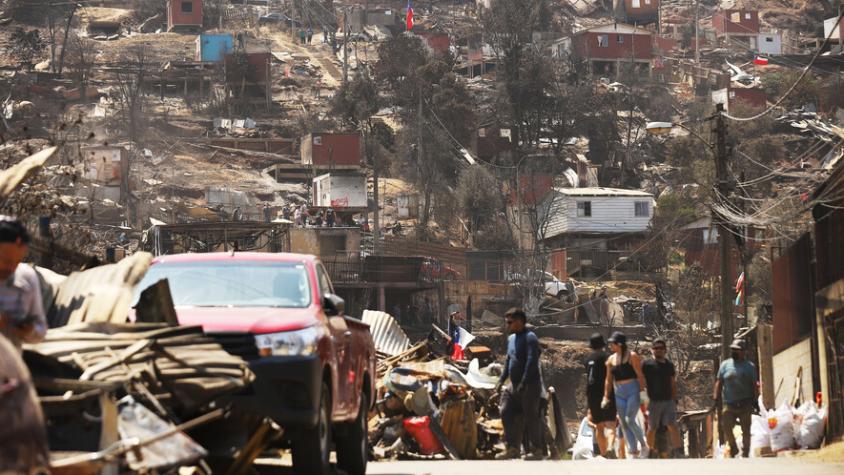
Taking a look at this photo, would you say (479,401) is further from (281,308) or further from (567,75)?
(567,75)

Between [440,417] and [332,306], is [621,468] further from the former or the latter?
[440,417]

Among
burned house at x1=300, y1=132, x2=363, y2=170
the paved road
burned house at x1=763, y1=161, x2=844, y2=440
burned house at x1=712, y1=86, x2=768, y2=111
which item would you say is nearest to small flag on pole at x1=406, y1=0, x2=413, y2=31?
burned house at x1=712, y1=86, x2=768, y2=111

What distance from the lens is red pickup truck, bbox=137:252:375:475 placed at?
1132 centimetres

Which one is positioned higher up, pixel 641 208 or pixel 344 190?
pixel 344 190

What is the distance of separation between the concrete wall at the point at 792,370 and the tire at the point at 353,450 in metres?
11.3

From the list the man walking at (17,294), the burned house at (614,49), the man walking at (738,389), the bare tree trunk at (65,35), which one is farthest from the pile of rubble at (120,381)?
the burned house at (614,49)

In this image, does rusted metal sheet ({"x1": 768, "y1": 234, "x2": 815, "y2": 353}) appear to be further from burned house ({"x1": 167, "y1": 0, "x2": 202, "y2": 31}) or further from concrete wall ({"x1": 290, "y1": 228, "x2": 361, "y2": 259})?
burned house ({"x1": 167, "y1": 0, "x2": 202, "y2": 31})

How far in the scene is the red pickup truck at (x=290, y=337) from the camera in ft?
37.1

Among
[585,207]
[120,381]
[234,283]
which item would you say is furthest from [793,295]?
[585,207]

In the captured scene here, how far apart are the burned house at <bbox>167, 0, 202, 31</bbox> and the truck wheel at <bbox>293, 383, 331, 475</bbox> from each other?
13192 centimetres

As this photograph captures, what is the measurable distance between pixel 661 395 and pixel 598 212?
76.8 m

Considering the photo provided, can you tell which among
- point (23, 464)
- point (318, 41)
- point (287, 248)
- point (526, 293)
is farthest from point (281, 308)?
point (318, 41)

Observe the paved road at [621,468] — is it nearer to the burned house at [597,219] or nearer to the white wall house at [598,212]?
the burned house at [597,219]

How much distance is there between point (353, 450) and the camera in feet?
45.8
